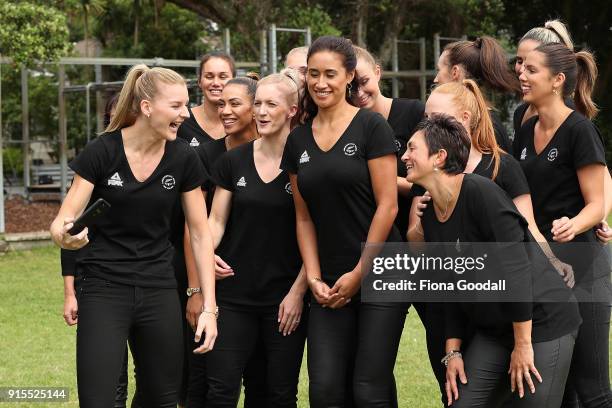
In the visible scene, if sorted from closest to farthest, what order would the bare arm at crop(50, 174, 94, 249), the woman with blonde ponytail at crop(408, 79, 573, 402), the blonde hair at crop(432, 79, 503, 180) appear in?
the bare arm at crop(50, 174, 94, 249) → the woman with blonde ponytail at crop(408, 79, 573, 402) → the blonde hair at crop(432, 79, 503, 180)

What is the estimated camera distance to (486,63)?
5.84 m

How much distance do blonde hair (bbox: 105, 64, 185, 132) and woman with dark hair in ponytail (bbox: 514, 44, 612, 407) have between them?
1851 mm

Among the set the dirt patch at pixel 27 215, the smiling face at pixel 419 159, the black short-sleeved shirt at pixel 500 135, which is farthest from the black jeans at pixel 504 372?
the dirt patch at pixel 27 215

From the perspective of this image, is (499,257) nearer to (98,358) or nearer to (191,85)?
(98,358)

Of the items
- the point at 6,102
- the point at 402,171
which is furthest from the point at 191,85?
the point at 6,102

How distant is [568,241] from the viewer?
17.5 ft

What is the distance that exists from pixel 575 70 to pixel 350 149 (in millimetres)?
1298

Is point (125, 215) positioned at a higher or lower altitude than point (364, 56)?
lower

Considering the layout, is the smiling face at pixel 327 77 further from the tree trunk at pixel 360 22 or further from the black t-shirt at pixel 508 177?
the tree trunk at pixel 360 22

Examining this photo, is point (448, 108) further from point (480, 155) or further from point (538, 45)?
point (538, 45)

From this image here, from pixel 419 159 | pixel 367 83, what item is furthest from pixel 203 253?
pixel 367 83

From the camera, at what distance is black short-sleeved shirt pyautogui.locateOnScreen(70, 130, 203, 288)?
198 inches

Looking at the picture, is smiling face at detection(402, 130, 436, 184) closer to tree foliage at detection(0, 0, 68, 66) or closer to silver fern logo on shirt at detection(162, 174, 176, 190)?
silver fern logo on shirt at detection(162, 174, 176, 190)

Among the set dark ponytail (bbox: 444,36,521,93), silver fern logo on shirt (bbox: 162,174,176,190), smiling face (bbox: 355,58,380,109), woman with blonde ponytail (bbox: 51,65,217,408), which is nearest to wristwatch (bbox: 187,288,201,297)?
woman with blonde ponytail (bbox: 51,65,217,408)
